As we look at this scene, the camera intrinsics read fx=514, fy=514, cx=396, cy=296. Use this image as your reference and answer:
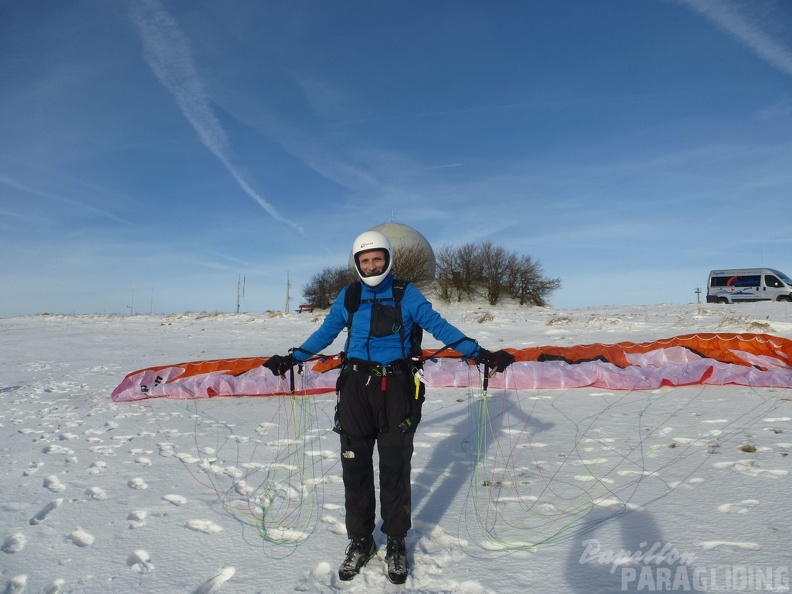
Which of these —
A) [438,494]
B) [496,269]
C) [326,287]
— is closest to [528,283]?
[496,269]

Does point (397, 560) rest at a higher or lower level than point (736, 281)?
lower

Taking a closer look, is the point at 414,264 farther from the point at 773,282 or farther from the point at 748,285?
the point at 773,282

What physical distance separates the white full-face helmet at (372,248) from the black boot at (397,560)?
145 cm

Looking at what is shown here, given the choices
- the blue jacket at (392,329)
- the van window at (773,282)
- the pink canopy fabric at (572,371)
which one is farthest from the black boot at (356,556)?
the van window at (773,282)

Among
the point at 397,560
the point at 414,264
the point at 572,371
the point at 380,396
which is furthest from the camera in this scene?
the point at 414,264

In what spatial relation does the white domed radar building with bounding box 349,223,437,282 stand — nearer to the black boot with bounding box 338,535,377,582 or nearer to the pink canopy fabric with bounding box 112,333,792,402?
the pink canopy fabric with bounding box 112,333,792,402

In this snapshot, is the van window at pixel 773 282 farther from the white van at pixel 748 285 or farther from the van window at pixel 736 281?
the van window at pixel 736 281

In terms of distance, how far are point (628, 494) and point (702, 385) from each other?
138 inches

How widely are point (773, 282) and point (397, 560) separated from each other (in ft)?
92.8

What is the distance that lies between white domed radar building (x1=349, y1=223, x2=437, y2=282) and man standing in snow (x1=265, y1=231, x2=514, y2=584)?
25774mm

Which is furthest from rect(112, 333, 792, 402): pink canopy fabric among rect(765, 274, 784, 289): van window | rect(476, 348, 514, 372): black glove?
rect(765, 274, 784, 289): van window

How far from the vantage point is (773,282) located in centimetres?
2448

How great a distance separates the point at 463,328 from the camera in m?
13.8

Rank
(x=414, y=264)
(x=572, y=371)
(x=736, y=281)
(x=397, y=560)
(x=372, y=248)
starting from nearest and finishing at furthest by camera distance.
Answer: (x=397, y=560) < (x=372, y=248) < (x=572, y=371) < (x=736, y=281) < (x=414, y=264)
